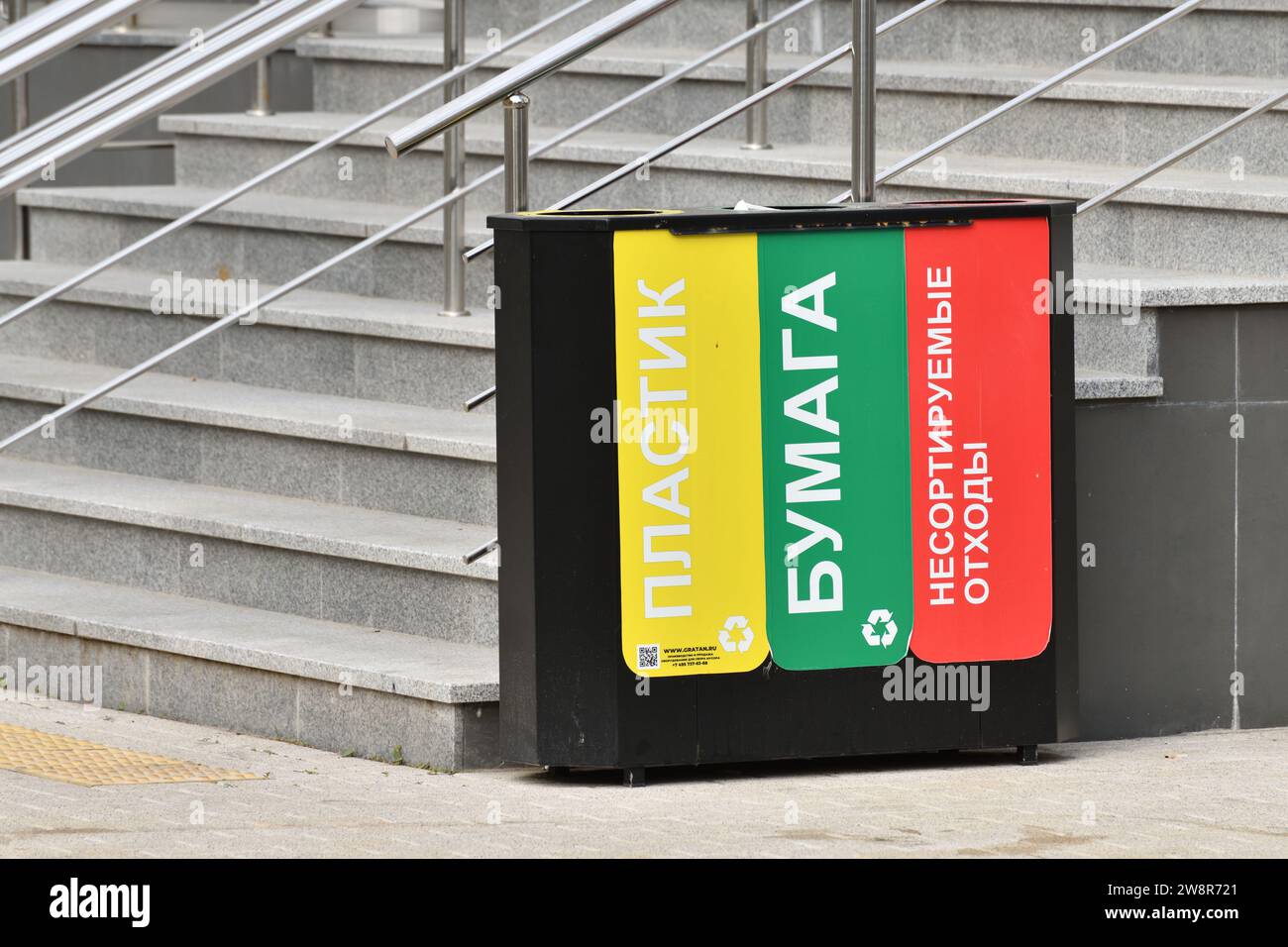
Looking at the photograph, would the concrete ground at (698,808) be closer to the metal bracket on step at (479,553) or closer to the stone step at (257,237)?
the metal bracket on step at (479,553)

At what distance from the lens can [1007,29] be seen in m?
8.84

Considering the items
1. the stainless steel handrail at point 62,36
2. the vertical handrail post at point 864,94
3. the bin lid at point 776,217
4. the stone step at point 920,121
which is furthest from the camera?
the stone step at point 920,121

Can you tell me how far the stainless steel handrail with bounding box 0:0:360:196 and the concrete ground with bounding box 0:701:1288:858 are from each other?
62.4 inches

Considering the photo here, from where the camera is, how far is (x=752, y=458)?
595cm

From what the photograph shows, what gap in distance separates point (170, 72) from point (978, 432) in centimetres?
279

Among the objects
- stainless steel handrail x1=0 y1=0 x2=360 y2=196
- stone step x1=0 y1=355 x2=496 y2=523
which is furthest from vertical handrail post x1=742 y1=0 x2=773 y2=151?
stainless steel handrail x1=0 y1=0 x2=360 y2=196

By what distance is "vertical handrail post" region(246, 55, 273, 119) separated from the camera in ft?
32.1

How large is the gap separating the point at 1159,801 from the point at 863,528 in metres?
0.93

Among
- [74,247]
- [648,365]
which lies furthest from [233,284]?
[648,365]

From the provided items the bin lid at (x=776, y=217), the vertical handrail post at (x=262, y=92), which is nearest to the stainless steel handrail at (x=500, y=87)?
the bin lid at (x=776, y=217)

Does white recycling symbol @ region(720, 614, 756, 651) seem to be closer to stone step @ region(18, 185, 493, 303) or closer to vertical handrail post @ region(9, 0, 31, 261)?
stone step @ region(18, 185, 493, 303)

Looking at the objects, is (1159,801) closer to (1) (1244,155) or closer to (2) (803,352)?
(2) (803,352)

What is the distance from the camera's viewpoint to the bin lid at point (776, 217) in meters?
5.84

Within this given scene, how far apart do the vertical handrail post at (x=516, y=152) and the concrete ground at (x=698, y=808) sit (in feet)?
4.56
